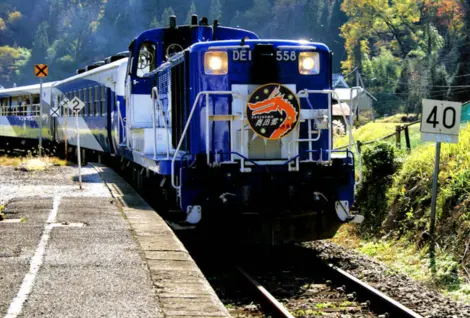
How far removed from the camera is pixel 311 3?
13738 centimetres

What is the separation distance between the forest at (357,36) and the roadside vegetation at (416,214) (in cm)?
2726

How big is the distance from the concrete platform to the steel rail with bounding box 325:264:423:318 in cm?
210

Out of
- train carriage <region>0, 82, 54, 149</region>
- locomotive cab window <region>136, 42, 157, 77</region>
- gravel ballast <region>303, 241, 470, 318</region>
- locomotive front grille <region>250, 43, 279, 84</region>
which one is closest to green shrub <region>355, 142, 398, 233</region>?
gravel ballast <region>303, 241, 470, 318</region>

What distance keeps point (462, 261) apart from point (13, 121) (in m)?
31.5

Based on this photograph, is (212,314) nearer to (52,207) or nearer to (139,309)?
(139,309)

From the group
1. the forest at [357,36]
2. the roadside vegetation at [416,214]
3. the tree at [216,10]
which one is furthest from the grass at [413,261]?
the tree at [216,10]

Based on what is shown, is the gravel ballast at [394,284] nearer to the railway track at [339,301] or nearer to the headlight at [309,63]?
the railway track at [339,301]

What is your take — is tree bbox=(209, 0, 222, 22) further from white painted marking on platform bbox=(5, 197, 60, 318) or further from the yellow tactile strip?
white painted marking on platform bbox=(5, 197, 60, 318)

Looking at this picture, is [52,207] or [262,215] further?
[52,207]

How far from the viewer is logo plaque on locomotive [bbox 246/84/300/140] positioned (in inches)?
412

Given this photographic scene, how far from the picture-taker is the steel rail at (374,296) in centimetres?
816

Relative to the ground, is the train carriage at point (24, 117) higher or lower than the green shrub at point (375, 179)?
higher

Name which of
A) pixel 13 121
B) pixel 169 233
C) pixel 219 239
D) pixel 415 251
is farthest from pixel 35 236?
pixel 13 121

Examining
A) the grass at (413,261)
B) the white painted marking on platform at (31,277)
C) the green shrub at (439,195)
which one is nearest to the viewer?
the white painted marking on platform at (31,277)
